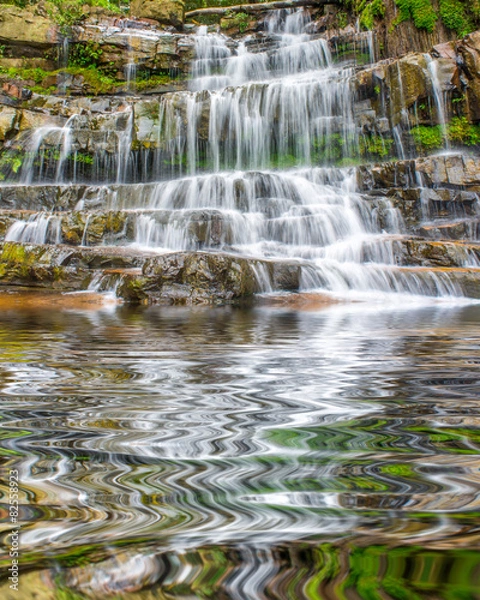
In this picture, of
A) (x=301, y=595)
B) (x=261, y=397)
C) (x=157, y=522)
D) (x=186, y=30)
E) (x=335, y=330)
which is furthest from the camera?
(x=186, y=30)

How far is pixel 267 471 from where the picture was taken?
1153 mm

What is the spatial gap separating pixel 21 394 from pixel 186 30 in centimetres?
2645

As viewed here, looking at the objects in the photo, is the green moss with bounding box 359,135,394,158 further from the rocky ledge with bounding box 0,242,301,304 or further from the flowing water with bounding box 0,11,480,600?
the flowing water with bounding box 0,11,480,600

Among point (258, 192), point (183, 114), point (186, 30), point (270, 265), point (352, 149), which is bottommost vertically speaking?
point (270, 265)

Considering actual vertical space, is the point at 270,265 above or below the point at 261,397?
above

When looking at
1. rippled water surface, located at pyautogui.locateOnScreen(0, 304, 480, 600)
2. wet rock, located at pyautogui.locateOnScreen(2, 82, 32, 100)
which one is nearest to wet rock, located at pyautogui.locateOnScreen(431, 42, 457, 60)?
wet rock, located at pyautogui.locateOnScreen(2, 82, 32, 100)

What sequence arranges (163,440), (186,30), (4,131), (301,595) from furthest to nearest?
1. (186,30)
2. (4,131)
3. (163,440)
4. (301,595)

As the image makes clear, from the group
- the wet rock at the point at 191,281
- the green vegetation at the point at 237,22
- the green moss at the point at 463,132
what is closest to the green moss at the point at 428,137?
the green moss at the point at 463,132

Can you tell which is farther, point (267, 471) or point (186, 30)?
point (186, 30)

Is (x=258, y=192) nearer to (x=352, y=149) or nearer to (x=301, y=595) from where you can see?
(x=352, y=149)

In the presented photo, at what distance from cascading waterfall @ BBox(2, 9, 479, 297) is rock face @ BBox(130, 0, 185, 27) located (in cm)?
179

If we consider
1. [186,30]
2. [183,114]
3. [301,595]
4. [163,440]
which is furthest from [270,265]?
[186,30]

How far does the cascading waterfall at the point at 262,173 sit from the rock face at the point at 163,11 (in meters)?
1.79

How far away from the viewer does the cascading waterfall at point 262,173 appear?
10719mm
